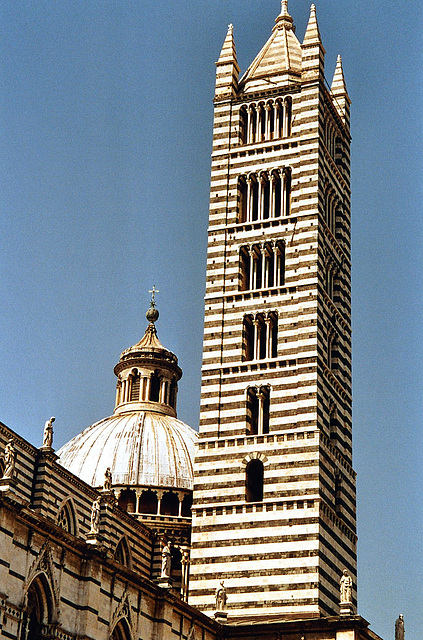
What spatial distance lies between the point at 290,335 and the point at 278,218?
4.23 metres

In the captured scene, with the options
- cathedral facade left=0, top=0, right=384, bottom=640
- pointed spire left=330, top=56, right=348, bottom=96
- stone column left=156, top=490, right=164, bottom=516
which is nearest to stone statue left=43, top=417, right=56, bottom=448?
cathedral facade left=0, top=0, right=384, bottom=640

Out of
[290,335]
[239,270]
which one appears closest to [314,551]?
[290,335]

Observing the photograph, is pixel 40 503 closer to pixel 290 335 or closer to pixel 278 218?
pixel 290 335

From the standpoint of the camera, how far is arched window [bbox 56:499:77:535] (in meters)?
36.3

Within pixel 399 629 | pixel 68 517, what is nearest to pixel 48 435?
pixel 68 517

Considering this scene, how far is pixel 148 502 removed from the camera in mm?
43344

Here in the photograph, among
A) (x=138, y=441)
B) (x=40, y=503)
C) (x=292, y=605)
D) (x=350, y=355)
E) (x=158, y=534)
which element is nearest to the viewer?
(x=292, y=605)

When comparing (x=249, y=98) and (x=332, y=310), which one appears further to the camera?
(x=249, y=98)

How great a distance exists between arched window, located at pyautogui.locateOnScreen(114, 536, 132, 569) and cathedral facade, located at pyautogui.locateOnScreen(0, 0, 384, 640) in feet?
0.23

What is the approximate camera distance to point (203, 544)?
108 feet

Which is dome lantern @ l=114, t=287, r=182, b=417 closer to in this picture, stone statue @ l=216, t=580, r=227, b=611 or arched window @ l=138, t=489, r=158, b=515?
arched window @ l=138, t=489, r=158, b=515

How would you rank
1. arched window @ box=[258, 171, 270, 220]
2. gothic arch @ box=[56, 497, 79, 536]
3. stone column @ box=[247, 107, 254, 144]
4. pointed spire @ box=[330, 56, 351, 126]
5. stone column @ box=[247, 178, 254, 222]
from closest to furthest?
gothic arch @ box=[56, 497, 79, 536]
arched window @ box=[258, 171, 270, 220]
stone column @ box=[247, 178, 254, 222]
stone column @ box=[247, 107, 254, 144]
pointed spire @ box=[330, 56, 351, 126]

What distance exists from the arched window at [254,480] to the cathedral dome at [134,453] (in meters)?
9.66

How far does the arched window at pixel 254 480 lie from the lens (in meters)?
33.7
